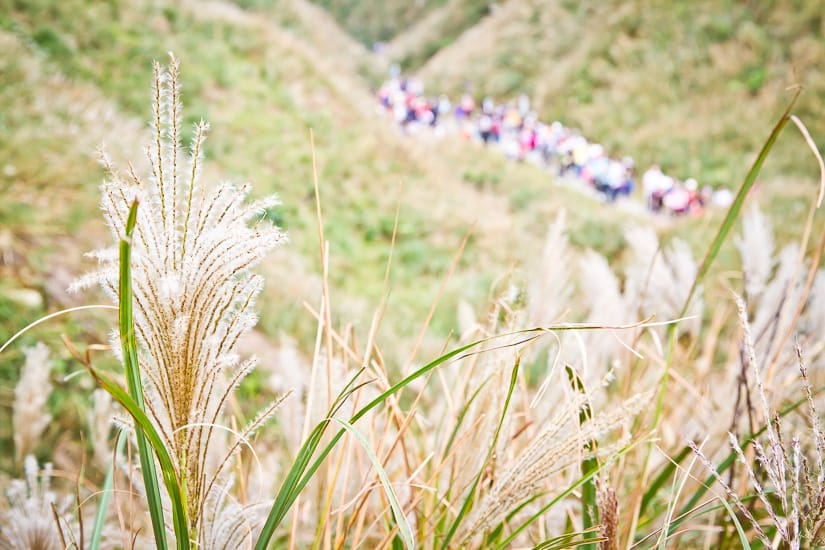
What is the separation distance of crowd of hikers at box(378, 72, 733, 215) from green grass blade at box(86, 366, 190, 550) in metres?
17.6

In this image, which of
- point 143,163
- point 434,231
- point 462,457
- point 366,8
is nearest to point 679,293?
point 462,457

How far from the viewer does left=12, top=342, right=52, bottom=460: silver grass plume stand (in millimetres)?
1328

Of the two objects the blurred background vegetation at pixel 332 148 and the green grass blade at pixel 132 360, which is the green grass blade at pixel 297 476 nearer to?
the green grass blade at pixel 132 360

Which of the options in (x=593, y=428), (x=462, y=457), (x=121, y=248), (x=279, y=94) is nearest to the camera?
(x=121, y=248)

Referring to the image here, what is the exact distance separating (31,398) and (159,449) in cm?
105

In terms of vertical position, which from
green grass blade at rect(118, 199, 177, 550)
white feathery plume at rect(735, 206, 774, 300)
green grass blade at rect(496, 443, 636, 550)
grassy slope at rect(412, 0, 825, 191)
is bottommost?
green grass blade at rect(496, 443, 636, 550)

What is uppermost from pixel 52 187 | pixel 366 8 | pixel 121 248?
pixel 366 8

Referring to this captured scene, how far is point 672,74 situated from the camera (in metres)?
24.5

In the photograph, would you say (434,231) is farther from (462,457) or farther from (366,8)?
(366,8)

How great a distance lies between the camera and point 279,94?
33.2 ft

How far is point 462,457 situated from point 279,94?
997 cm

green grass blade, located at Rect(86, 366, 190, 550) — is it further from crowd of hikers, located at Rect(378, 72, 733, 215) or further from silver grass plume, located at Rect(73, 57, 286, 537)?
crowd of hikers, located at Rect(378, 72, 733, 215)

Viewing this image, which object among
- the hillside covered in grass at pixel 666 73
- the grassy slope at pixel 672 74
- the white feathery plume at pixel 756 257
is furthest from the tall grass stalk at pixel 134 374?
the grassy slope at pixel 672 74

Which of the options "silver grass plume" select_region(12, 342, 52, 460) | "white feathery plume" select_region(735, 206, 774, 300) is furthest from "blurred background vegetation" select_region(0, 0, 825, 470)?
"silver grass plume" select_region(12, 342, 52, 460)
